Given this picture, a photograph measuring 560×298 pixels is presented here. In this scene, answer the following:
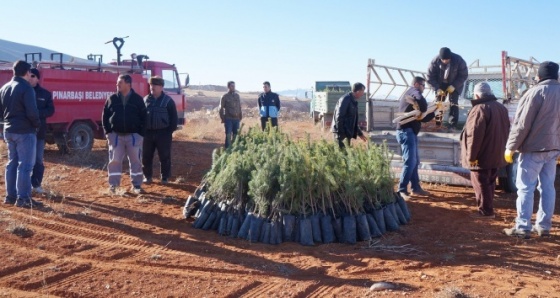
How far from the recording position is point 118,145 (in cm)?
793

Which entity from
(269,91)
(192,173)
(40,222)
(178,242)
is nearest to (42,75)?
(192,173)

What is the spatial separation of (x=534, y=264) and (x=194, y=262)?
3176 millimetres

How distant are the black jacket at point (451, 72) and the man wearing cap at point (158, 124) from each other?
14.1 ft

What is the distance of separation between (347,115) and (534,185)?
9.38 ft

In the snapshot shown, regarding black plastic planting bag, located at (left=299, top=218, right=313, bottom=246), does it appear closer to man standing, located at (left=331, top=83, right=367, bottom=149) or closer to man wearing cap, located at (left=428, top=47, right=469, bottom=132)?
man standing, located at (left=331, top=83, right=367, bottom=149)

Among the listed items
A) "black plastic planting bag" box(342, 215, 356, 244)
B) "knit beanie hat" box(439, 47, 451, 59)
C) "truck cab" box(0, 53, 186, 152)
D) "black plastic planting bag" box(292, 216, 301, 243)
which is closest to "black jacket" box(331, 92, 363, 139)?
"knit beanie hat" box(439, 47, 451, 59)

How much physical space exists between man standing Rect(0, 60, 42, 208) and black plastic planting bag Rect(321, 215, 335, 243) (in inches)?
148

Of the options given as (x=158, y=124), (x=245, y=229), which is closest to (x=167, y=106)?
(x=158, y=124)

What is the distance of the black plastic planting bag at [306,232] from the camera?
564cm

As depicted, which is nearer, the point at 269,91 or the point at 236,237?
the point at 236,237

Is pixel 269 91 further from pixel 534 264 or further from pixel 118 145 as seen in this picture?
pixel 534 264

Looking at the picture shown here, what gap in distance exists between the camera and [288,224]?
5.73 metres

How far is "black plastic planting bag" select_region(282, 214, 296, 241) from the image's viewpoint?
5.72 meters

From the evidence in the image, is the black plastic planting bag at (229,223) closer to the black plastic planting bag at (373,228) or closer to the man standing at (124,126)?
the black plastic planting bag at (373,228)
